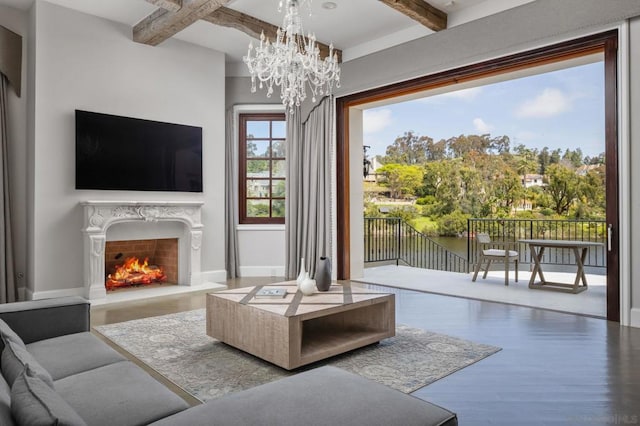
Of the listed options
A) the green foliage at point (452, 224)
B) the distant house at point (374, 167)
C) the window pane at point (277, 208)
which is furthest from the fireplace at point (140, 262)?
the green foliage at point (452, 224)

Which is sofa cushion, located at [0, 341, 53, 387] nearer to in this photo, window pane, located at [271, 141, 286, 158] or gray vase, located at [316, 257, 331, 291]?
gray vase, located at [316, 257, 331, 291]

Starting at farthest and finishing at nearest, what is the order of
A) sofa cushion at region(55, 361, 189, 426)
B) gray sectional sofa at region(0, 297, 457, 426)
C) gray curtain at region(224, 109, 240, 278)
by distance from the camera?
gray curtain at region(224, 109, 240, 278)
sofa cushion at region(55, 361, 189, 426)
gray sectional sofa at region(0, 297, 457, 426)

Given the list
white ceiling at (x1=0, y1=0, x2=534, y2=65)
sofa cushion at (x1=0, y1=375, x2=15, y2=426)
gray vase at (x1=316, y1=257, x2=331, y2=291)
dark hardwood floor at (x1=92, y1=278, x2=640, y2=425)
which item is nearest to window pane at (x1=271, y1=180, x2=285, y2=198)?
white ceiling at (x1=0, y1=0, x2=534, y2=65)

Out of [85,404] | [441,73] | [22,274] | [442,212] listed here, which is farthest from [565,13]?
[442,212]

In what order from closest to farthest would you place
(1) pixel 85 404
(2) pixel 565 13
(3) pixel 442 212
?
(1) pixel 85 404, (2) pixel 565 13, (3) pixel 442 212

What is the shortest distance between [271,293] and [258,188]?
3921 mm

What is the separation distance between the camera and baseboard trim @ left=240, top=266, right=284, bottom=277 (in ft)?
22.4

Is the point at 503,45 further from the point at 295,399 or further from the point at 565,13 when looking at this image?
the point at 295,399

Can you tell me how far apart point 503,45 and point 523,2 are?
425mm

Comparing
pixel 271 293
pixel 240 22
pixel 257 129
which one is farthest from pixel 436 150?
pixel 271 293

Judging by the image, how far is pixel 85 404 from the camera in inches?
59.9

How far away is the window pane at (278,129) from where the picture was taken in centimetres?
703

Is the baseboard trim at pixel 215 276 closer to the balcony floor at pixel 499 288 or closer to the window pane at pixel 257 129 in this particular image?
the balcony floor at pixel 499 288

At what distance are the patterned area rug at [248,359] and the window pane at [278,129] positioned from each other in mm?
3909
